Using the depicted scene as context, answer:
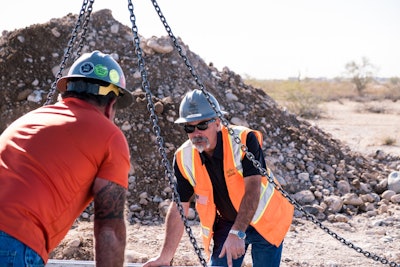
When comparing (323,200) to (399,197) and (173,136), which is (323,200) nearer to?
(399,197)

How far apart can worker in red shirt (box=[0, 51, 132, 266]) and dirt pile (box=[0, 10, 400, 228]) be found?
5.12 metres

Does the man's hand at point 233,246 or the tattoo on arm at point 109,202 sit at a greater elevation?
the tattoo on arm at point 109,202

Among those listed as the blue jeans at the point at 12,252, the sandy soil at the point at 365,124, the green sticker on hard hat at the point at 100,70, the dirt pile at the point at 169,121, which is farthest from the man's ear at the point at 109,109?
the sandy soil at the point at 365,124

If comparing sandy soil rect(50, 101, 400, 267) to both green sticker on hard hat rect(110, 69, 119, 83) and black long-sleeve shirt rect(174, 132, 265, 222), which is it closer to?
black long-sleeve shirt rect(174, 132, 265, 222)

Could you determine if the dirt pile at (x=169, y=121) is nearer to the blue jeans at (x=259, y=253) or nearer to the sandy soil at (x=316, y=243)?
the sandy soil at (x=316, y=243)

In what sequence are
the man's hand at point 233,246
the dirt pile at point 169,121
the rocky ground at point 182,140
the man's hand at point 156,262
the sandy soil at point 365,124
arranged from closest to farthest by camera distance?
the man's hand at point 156,262
the man's hand at point 233,246
the rocky ground at point 182,140
the dirt pile at point 169,121
the sandy soil at point 365,124

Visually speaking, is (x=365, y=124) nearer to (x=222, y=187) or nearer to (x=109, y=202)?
(x=222, y=187)

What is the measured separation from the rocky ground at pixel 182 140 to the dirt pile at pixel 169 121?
16 mm

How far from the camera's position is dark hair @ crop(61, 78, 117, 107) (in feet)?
9.52

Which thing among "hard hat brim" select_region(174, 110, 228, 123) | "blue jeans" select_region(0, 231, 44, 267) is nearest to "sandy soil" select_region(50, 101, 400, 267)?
"hard hat brim" select_region(174, 110, 228, 123)

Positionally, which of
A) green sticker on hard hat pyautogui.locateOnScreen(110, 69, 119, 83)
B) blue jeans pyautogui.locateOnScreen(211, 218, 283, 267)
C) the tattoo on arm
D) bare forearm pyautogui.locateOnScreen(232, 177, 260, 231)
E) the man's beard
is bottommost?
blue jeans pyautogui.locateOnScreen(211, 218, 283, 267)

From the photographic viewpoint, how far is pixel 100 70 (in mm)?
2982

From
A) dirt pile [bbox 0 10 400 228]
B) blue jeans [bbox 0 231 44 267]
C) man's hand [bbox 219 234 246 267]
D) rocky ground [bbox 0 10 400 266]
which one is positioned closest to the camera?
blue jeans [bbox 0 231 44 267]

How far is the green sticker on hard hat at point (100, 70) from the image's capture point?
Result: 117 inches
